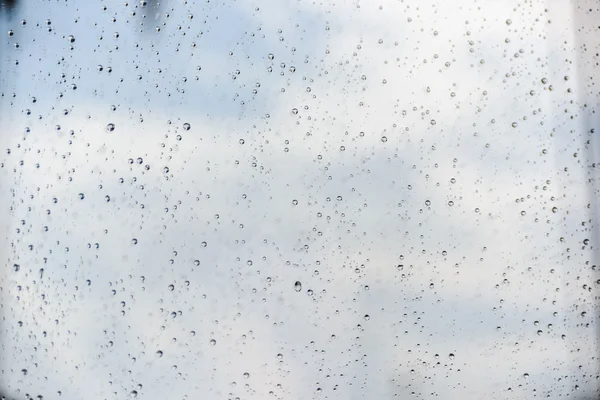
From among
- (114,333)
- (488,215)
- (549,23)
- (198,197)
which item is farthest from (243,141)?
(549,23)

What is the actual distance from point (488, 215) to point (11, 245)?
1.42 m

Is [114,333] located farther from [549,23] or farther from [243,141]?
[549,23]

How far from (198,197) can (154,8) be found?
56 cm

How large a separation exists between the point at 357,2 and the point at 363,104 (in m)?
0.33

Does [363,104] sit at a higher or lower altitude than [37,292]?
higher

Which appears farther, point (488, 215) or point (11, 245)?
point (488, 215)

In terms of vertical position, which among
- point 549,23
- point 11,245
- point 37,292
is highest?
point 549,23

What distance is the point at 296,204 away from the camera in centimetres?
142

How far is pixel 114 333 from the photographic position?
132 centimetres

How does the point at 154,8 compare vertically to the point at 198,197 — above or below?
above

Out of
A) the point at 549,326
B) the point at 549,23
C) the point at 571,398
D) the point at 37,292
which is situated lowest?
the point at 571,398

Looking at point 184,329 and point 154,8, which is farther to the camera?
point 184,329

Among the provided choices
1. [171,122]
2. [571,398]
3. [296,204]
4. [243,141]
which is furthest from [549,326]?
[171,122]

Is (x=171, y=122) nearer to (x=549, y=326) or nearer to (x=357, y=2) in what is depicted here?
(x=357, y=2)
